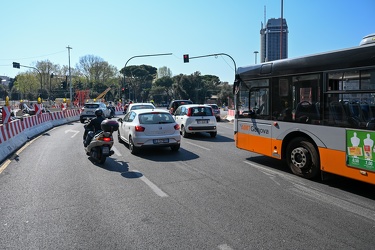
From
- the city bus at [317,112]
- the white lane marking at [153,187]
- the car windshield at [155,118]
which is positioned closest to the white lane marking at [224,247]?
the white lane marking at [153,187]

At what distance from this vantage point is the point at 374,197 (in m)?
5.82

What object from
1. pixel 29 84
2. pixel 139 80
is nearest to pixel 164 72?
pixel 139 80

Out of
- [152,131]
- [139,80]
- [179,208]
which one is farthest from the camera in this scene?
[139,80]

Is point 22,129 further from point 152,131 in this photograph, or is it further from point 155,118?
point 152,131


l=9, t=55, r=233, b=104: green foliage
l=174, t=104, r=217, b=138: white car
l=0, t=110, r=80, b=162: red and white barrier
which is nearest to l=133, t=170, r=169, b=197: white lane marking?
l=0, t=110, r=80, b=162: red and white barrier

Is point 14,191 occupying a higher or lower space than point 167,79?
lower

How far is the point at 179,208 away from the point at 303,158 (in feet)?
11.6

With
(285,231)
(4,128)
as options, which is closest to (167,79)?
Answer: (4,128)

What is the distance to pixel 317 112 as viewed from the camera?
267 inches

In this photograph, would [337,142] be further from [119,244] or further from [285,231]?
[119,244]

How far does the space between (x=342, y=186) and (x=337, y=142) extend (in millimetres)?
1039

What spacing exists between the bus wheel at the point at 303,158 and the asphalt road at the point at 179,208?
221 millimetres

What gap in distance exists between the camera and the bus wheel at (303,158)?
22.9ft

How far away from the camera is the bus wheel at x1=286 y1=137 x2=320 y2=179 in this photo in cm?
697
